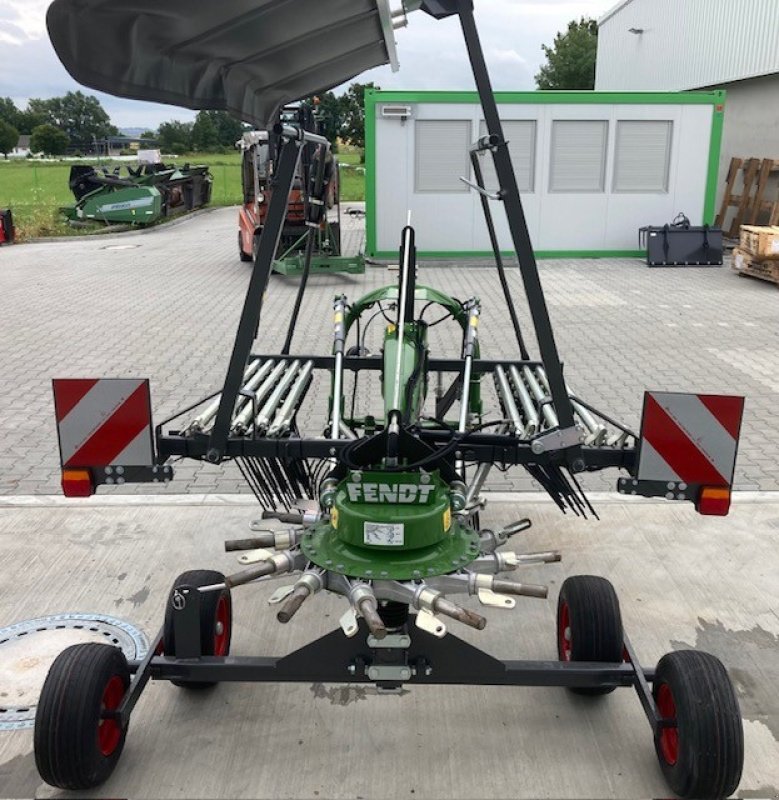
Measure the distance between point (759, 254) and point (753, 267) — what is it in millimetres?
521

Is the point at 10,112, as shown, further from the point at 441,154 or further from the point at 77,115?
the point at 441,154

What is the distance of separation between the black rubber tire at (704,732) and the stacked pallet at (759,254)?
35.6 feet

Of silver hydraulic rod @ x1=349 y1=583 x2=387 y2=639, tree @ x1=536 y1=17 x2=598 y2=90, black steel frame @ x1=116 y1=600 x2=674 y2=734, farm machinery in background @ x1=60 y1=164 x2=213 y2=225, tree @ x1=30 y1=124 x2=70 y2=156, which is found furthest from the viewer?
tree @ x1=30 y1=124 x2=70 y2=156

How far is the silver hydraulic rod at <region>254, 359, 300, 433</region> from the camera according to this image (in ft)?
9.61

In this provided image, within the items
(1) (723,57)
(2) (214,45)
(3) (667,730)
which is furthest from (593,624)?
(1) (723,57)

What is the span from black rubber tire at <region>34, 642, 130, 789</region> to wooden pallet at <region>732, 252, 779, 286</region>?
11.7 metres

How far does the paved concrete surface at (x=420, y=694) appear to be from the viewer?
2.74 m

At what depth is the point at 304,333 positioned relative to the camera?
9.42 meters

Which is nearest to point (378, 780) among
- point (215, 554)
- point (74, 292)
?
point (215, 554)

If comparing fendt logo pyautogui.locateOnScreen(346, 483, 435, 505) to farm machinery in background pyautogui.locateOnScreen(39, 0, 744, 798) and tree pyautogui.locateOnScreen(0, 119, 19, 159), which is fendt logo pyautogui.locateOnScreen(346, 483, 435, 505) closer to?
farm machinery in background pyautogui.locateOnScreen(39, 0, 744, 798)

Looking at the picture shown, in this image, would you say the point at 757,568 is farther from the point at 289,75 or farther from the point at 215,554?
the point at 289,75

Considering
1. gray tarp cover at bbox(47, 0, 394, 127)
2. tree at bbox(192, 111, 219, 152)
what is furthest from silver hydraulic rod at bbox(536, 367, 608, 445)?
Answer: tree at bbox(192, 111, 219, 152)

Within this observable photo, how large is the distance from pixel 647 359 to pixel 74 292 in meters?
8.45

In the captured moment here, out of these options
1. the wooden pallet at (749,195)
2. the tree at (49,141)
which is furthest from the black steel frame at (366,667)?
the tree at (49,141)
